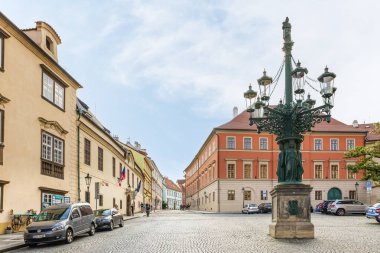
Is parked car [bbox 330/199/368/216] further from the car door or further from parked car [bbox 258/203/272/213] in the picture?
the car door

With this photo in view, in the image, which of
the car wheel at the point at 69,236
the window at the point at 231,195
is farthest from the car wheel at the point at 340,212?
the car wheel at the point at 69,236

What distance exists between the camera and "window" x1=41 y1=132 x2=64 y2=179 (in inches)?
1019

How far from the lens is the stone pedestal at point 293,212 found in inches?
689

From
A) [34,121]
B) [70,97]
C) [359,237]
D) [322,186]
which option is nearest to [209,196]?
[322,186]

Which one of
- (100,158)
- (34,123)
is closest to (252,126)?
(100,158)

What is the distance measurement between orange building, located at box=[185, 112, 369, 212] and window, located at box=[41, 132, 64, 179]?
1434 inches

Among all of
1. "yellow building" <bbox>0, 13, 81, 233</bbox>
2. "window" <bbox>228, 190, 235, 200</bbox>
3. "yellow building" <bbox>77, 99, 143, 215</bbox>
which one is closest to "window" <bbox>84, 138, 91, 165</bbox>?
"yellow building" <bbox>77, 99, 143, 215</bbox>

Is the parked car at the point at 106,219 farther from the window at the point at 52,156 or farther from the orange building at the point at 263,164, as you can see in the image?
the orange building at the point at 263,164

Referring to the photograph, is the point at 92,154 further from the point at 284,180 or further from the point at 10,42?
the point at 284,180

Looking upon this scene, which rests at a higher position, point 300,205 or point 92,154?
Answer: point 92,154

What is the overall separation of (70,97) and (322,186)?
43.5m

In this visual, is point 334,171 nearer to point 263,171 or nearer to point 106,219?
point 263,171

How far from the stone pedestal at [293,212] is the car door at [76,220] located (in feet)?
27.0

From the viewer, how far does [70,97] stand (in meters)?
30.8
